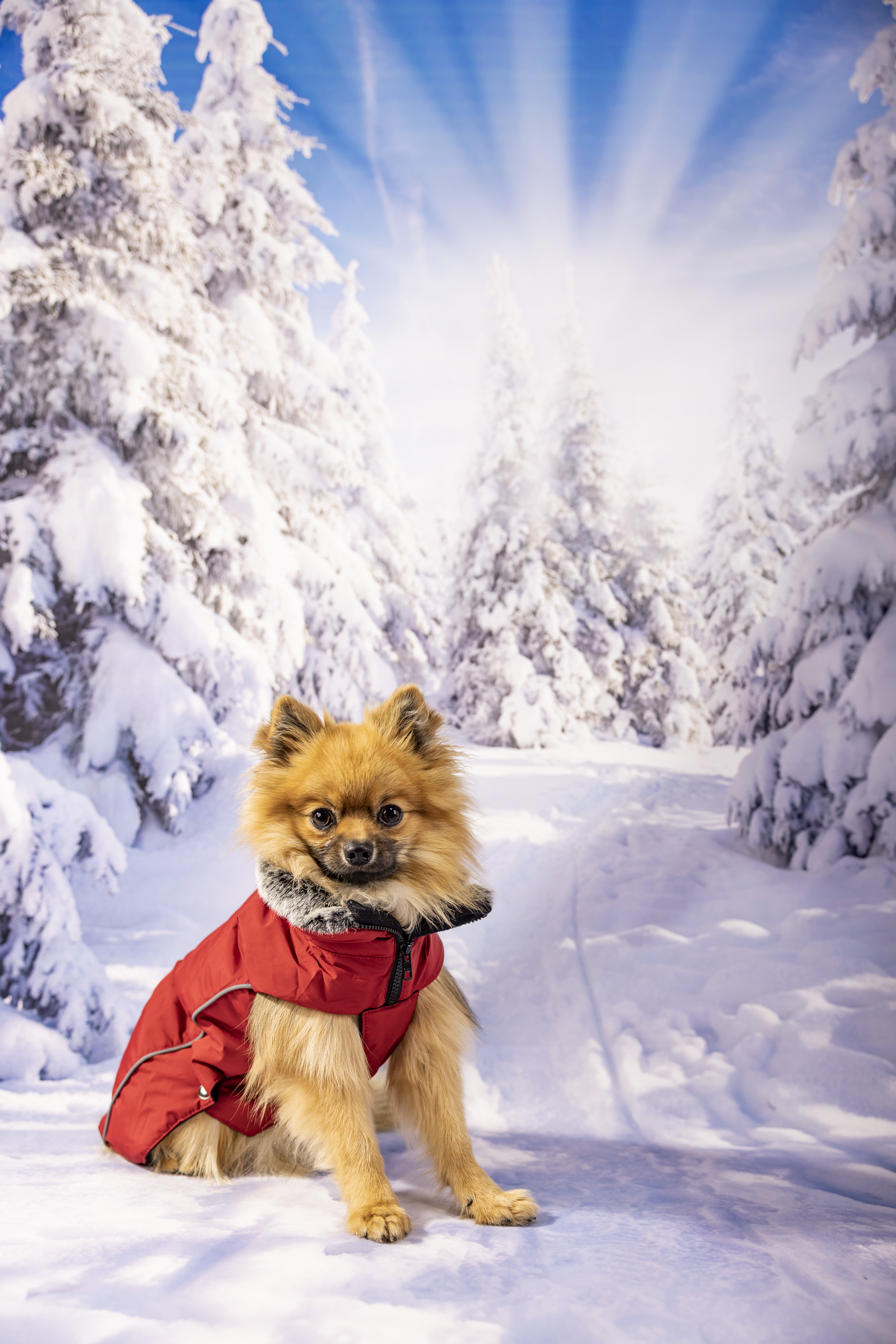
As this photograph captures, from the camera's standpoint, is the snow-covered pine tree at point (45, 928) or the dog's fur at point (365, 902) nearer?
the dog's fur at point (365, 902)

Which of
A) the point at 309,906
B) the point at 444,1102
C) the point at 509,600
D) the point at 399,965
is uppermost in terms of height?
the point at 509,600

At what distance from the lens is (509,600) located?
6168mm

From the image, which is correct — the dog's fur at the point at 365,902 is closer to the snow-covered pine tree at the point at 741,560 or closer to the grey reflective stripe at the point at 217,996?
the grey reflective stripe at the point at 217,996

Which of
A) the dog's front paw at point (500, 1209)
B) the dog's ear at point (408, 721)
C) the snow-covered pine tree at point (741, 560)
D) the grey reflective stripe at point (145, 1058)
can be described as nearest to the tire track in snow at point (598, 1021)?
the snow-covered pine tree at point (741, 560)

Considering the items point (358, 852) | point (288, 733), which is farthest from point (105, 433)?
point (358, 852)

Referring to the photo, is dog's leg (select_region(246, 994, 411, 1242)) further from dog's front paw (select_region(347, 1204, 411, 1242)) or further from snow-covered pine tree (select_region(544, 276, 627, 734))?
snow-covered pine tree (select_region(544, 276, 627, 734))

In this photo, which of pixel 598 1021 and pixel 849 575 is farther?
pixel 849 575

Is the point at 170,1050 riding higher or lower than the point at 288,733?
lower

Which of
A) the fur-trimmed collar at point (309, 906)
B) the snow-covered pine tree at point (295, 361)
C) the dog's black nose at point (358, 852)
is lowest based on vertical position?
the fur-trimmed collar at point (309, 906)

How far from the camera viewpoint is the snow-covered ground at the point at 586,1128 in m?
1.38

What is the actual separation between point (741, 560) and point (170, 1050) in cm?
350

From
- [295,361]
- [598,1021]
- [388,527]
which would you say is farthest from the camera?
[388,527]

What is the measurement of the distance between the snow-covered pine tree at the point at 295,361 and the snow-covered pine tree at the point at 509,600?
0.64 m

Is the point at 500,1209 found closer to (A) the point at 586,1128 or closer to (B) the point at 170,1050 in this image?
(B) the point at 170,1050
